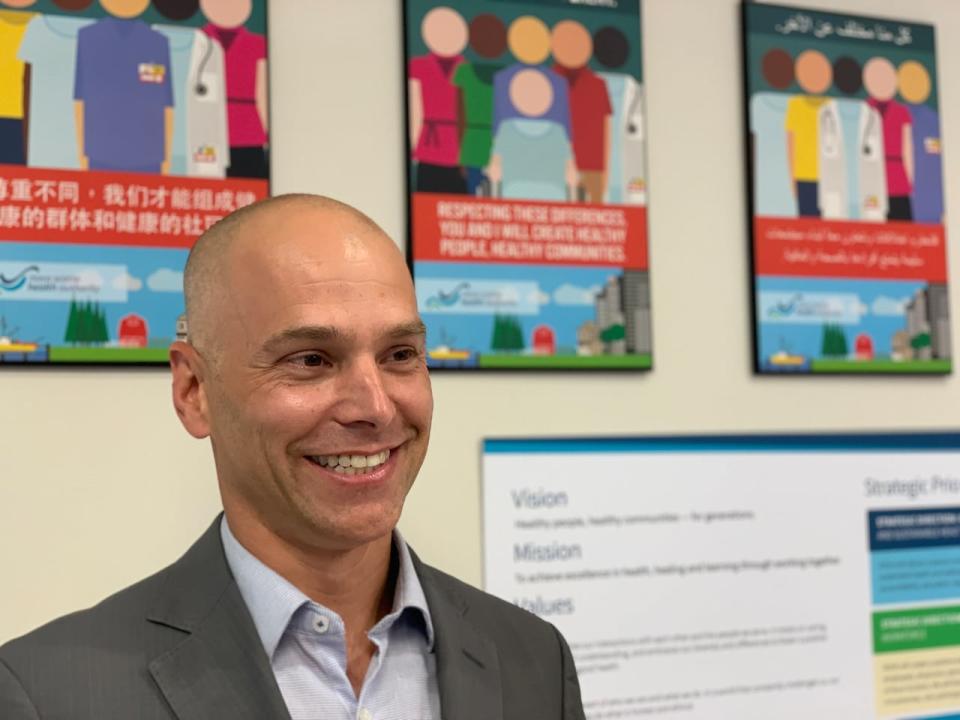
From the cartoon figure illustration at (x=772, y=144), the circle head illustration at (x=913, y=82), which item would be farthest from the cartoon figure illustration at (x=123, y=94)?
the circle head illustration at (x=913, y=82)

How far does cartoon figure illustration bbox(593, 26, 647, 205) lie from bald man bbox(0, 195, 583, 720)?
3.39 ft

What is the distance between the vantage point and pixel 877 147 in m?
2.42

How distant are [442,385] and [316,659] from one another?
34.9 inches

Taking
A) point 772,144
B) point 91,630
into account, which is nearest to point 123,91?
point 91,630

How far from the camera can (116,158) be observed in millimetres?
1854

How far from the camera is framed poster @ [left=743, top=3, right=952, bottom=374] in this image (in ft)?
7.59

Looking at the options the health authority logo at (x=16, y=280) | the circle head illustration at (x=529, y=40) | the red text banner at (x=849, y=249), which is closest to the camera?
the health authority logo at (x=16, y=280)

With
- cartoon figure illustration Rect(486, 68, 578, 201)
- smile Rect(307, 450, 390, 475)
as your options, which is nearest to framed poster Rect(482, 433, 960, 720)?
cartoon figure illustration Rect(486, 68, 578, 201)

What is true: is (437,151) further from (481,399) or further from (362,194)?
(481,399)

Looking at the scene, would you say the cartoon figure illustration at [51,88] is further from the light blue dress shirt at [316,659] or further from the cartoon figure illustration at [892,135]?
the cartoon figure illustration at [892,135]

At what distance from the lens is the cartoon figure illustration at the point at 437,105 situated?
2045mm

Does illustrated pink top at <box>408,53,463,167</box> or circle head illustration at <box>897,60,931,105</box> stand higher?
circle head illustration at <box>897,60,931,105</box>

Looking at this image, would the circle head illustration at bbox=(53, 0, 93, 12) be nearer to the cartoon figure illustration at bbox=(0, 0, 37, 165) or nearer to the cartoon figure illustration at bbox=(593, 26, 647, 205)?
the cartoon figure illustration at bbox=(0, 0, 37, 165)

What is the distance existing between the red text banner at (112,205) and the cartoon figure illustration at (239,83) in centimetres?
4
